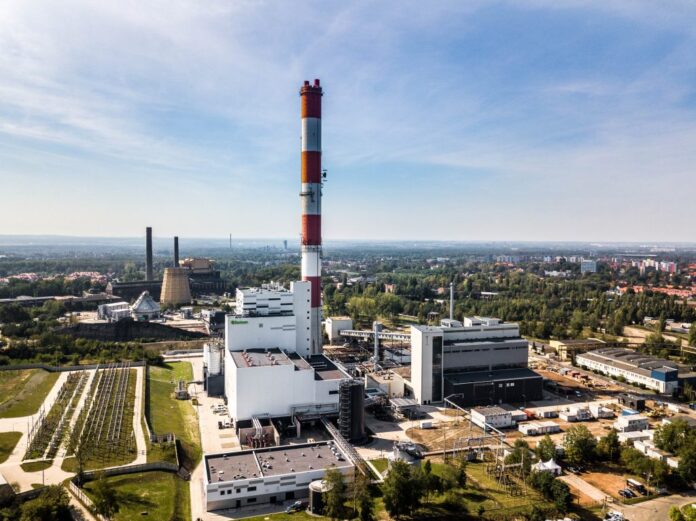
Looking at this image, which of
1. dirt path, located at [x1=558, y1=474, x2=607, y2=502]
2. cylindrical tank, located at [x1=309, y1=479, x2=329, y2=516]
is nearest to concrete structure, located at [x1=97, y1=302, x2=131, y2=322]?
cylindrical tank, located at [x1=309, y1=479, x2=329, y2=516]

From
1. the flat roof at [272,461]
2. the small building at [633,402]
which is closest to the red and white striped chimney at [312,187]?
the flat roof at [272,461]

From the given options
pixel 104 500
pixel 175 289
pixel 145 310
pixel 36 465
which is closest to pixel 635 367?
pixel 104 500

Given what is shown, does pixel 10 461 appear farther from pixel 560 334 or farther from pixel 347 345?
pixel 560 334

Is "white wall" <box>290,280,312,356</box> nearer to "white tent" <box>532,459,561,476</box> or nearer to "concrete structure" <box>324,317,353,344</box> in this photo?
"concrete structure" <box>324,317,353,344</box>

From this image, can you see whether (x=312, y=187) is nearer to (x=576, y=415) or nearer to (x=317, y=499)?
(x=317, y=499)

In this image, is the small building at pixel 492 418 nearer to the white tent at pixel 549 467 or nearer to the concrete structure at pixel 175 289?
the white tent at pixel 549 467
